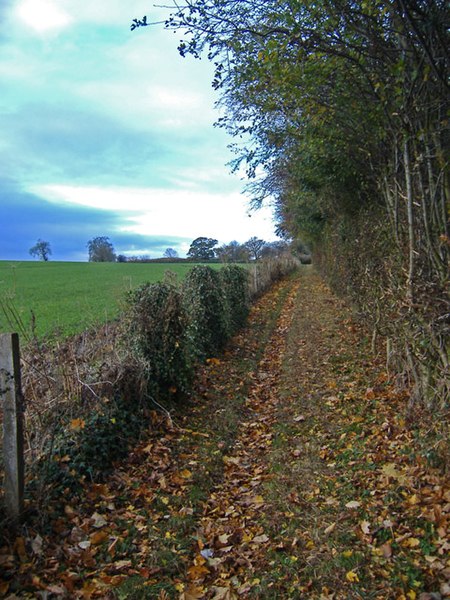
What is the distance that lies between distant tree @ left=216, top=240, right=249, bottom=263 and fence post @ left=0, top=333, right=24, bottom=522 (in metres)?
12.5

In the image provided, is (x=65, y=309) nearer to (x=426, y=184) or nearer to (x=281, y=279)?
(x=426, y=184)

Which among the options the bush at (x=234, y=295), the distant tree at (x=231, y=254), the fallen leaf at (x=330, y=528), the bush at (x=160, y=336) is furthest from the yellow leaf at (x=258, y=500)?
the distant tree at (x=231, y=254)

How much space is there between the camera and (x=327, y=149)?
828 centimetres

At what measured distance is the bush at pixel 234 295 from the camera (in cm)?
1240

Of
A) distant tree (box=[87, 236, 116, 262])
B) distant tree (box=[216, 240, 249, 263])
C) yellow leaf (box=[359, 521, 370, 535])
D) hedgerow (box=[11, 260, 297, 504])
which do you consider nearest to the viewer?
yellow leaf (box=[359, 521, 370, 535])

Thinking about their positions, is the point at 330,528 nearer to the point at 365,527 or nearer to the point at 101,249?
the point at 365,527

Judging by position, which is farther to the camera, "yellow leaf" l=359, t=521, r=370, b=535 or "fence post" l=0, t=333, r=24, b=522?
"fence post" l=0, t=333, r=24, b=522

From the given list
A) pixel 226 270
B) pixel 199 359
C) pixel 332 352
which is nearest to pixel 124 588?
pixel 199 359

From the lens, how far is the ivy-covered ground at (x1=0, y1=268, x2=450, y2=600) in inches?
126

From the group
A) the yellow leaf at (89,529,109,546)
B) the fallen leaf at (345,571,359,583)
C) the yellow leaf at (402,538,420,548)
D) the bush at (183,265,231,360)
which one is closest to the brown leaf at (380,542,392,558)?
the yellow leaf at (402,538,420,548)

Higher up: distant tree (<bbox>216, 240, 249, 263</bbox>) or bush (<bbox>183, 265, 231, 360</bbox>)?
distant tree (<bbox>216, 240, 249, 263</bbox>)

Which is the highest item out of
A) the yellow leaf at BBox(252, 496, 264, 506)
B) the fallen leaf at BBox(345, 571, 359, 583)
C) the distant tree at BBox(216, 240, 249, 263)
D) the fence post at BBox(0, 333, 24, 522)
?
the distant tree at BBox(216, 240, 249, 263)

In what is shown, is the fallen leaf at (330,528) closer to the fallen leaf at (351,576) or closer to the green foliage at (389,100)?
the fallen leaf at (351,576)

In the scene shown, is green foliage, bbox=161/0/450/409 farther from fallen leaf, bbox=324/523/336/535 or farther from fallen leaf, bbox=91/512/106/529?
fallen leaf, bbox=91/512/106/529
